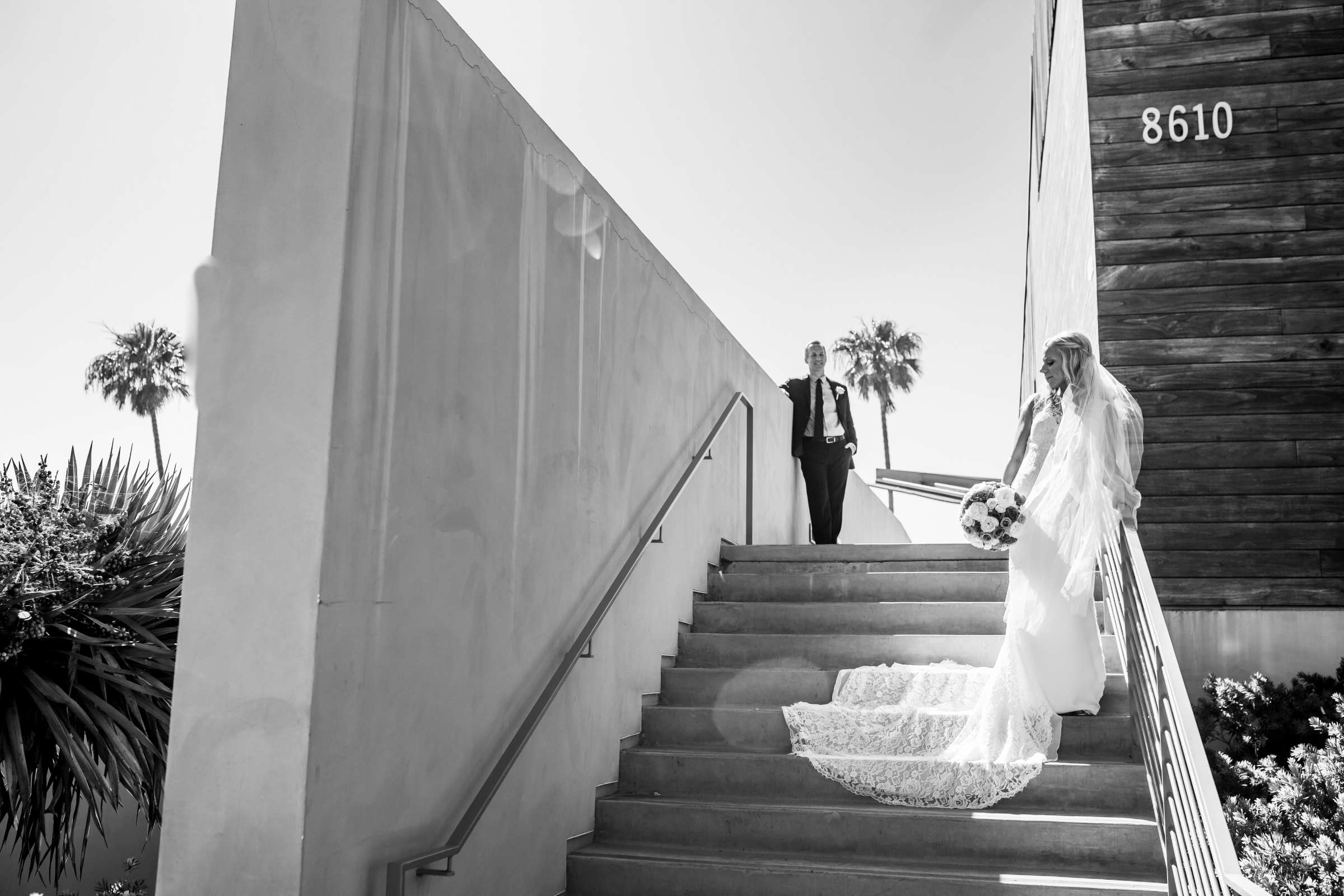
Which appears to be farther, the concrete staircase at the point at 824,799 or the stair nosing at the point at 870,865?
the concrete staircase at the point at 824,799

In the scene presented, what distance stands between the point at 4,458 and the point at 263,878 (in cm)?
302

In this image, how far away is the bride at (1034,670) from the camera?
170 inches

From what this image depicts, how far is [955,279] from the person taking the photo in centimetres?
1508

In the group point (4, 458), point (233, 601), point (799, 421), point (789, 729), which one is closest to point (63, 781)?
point (4, 458)

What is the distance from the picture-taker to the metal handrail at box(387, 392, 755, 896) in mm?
3047

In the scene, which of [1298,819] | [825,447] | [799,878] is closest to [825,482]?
[825,447]

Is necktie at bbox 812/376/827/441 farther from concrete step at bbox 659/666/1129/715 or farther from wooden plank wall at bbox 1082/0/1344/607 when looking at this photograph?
concrete step at bbox 659/666/1129/715

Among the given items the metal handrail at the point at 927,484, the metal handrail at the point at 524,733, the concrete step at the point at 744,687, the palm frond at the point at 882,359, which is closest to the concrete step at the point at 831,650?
the concrete step at the point at 744,687

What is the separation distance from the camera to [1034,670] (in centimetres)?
450

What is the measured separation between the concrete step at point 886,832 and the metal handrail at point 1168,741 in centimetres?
19

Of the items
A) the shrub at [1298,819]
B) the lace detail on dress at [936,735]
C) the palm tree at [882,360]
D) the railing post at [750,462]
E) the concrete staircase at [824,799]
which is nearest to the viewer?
the shrub at [1298,819]

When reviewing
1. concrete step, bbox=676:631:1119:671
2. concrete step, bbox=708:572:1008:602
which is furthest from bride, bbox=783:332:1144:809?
concrete step, bbox=708:572:1008:602

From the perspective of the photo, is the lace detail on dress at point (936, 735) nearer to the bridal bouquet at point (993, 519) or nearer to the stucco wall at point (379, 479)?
the bridal bouquet at point (993, 519)

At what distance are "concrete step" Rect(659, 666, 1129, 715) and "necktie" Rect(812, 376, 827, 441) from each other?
3625 mm
